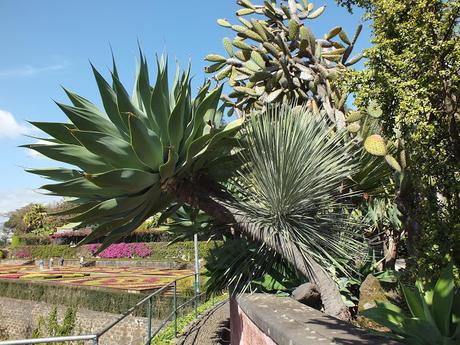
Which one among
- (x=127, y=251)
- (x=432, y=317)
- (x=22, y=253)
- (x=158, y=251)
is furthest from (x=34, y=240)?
(x=432, y=317)

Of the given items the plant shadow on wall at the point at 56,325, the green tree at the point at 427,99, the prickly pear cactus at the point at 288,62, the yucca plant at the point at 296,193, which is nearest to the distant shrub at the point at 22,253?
the plant shadow on wall at the point at 56,325

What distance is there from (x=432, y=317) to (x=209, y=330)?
7.01 m

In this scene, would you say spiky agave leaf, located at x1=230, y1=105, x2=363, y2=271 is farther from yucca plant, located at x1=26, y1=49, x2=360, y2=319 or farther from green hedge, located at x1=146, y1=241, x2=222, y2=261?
green hedge, located at x1=146, y1=241, x2=222, y2=261

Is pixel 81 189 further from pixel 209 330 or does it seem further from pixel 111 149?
pixel 209 330

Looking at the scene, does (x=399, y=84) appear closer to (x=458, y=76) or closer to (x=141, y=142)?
(x=458, y=76)

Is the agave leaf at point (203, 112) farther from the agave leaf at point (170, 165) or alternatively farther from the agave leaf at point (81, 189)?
the agave leaf at point (81, 189)

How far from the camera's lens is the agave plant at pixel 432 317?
9.20 feet

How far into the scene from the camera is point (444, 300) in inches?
117

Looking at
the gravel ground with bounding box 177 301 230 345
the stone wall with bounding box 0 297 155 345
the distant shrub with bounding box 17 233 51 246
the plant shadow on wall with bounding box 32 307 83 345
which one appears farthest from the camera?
the distant shrub with bounding box 17 233 51 246

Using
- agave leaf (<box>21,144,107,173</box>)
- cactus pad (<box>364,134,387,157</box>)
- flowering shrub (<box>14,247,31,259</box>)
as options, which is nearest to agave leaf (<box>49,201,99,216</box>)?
agave leaf (<box>21,144,107,173</box>)

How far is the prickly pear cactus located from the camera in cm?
576

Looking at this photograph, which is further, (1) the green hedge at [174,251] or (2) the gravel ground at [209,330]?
(1) the green hedge at [174,251]

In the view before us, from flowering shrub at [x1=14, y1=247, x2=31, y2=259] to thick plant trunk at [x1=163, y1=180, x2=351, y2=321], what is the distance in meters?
53.4

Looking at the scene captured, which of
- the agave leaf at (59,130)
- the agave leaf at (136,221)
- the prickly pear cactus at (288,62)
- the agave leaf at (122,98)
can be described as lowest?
the agave leaf at (136,221)
